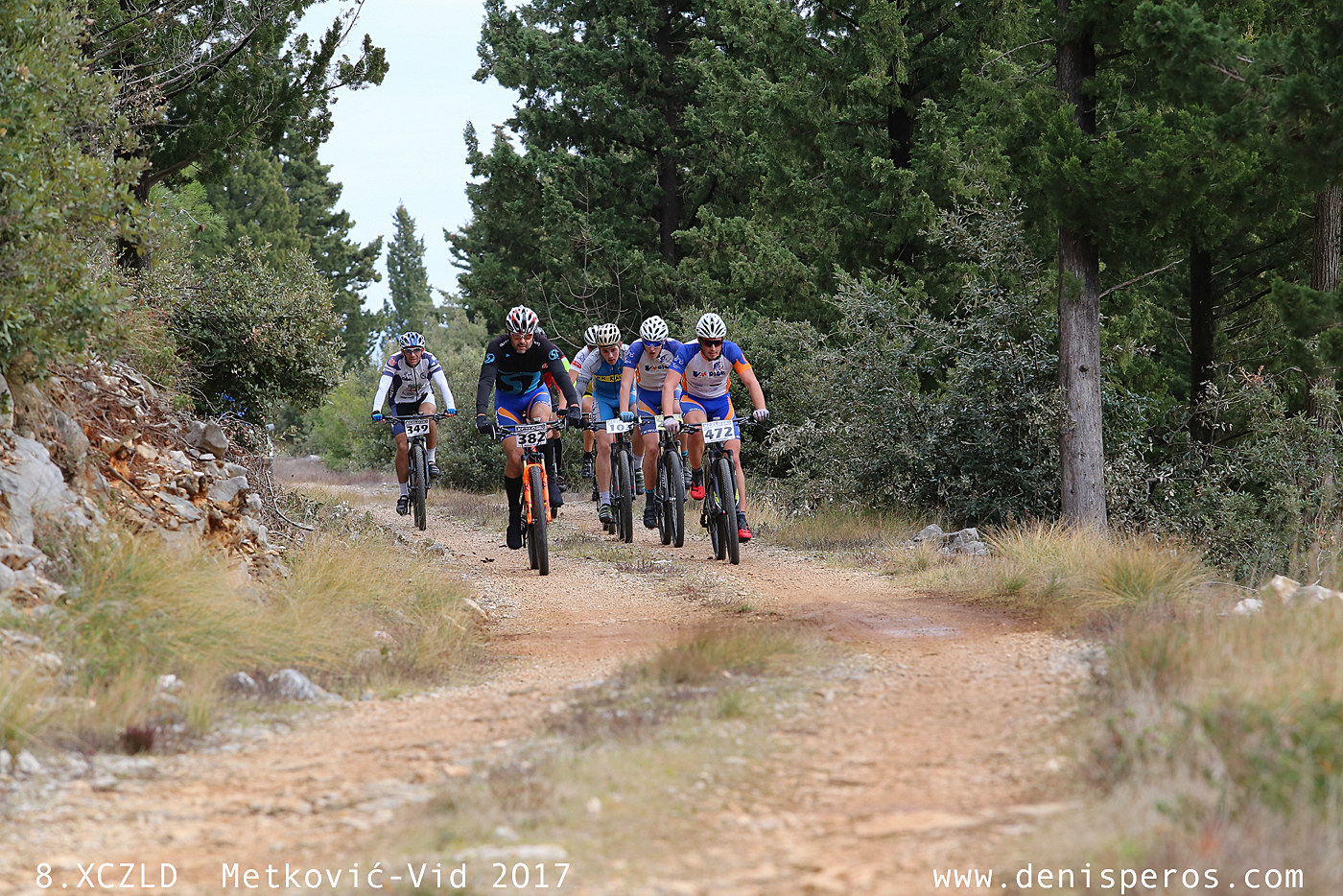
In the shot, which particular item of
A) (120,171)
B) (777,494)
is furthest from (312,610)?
(777,494)

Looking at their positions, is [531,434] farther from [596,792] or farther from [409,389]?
[596,792]

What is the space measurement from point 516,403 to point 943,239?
6.26 metres

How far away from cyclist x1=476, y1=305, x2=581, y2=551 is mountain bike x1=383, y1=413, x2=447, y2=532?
6.96 ft

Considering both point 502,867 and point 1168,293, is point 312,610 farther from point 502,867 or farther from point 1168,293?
point 1168,293

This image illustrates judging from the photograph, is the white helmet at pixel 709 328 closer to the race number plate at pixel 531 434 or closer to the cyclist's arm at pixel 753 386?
the cyclist's arm at pixel 753 386

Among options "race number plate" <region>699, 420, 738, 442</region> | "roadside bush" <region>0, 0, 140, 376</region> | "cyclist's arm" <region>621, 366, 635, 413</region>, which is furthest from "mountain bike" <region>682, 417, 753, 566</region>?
"roadside bush" <region>0, 0, 140, 376</region>

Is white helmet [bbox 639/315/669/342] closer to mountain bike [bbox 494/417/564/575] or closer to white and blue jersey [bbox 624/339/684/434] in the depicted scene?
white and blue jersey [bbox 624/339/684/434]

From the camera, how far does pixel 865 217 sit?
19562mm

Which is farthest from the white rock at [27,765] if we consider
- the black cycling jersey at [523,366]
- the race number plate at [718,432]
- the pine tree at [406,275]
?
the pine tree at [406,275]

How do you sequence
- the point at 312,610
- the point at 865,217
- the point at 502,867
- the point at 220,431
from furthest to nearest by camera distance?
the point at 865,217, the point at 220,431, the point at 312,610, the point at 502,867

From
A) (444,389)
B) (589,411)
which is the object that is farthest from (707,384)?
(589,411)

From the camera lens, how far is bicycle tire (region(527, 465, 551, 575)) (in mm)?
10758

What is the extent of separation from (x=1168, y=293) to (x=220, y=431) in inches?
735

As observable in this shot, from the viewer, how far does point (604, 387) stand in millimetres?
14344
